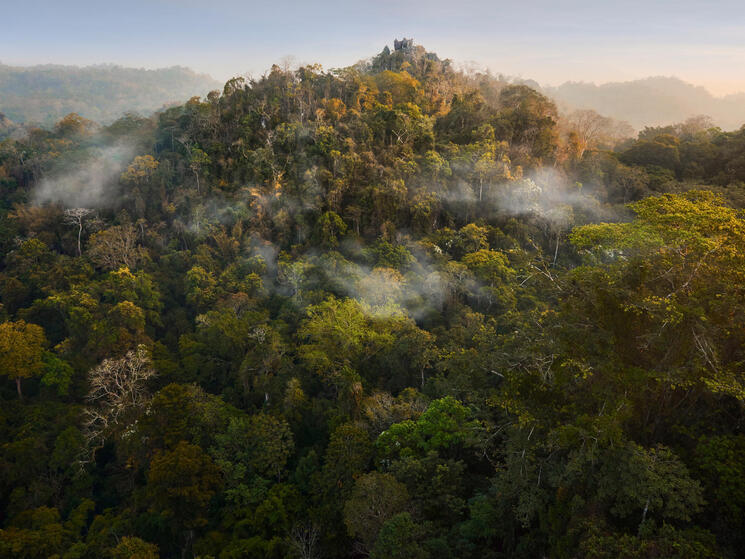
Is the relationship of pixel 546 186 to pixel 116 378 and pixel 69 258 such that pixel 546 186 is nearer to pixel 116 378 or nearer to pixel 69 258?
pixel 116 378

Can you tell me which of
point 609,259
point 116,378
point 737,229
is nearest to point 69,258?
point 116,378

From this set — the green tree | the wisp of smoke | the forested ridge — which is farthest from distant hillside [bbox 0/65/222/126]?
the green tree

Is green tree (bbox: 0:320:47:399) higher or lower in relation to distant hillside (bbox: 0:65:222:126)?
lower

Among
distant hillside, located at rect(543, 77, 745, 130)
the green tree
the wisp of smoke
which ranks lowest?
the green tree

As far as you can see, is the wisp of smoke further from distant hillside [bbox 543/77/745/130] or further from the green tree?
distant hillside [bbox 543/77/745/130]

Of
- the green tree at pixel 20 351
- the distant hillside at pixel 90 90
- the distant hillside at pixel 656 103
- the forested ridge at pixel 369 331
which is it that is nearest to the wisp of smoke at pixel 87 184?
the forested ridge at pixel 369 331

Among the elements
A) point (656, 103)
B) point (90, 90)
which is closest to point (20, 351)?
point (656, 103)

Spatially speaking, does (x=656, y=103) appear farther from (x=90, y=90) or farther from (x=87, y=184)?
(x=90, y=90)
